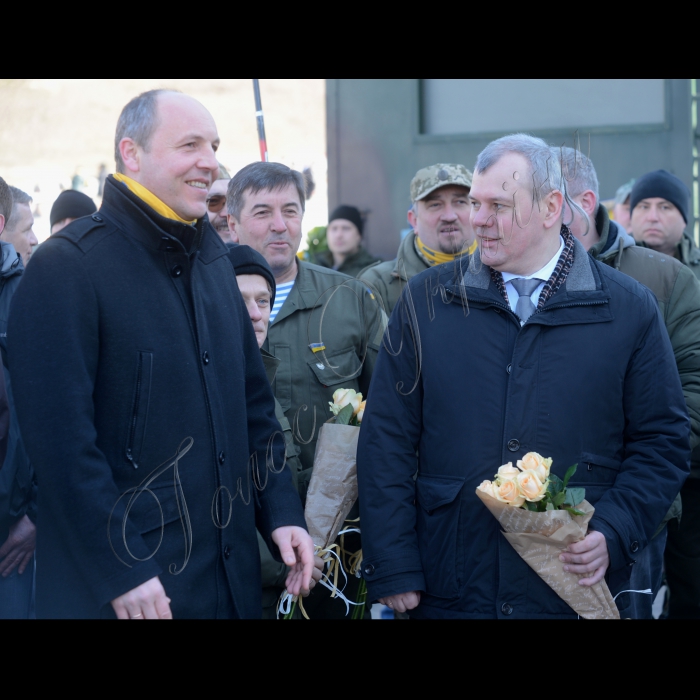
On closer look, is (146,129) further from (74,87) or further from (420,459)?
(420,459)

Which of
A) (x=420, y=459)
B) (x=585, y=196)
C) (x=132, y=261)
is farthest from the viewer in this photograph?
(x=585, y=196)

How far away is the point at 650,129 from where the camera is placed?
7.91 metres

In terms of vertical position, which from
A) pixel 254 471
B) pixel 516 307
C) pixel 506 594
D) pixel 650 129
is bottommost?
pixel 506 594

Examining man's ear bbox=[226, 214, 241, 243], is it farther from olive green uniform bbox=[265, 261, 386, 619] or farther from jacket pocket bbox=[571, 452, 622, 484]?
jacket pocket bbox=[571, 452, 622, 484]

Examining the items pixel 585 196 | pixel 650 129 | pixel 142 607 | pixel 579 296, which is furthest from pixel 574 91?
pixel 142 607

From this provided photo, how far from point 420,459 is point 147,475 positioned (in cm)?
86

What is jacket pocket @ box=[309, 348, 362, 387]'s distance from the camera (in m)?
3.04

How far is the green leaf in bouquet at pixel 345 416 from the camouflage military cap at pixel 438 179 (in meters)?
1.38

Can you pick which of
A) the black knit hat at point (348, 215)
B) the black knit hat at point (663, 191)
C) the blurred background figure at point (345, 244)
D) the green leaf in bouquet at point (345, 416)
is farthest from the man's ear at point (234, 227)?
the black knit hat at point (348, 215)

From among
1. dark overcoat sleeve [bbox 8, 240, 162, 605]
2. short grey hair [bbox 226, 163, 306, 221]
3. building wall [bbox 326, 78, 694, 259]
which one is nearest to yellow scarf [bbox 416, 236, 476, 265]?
short grey hair [bbox 226, 163, 306, 221]

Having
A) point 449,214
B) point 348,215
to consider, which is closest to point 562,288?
point 449,214

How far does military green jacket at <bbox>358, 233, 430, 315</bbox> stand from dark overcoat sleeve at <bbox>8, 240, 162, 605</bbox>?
6.23 ft

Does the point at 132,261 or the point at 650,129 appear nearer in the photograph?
the point at 132,261

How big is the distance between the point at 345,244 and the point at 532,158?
14.7 feet
